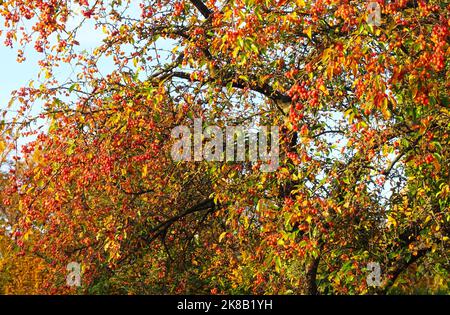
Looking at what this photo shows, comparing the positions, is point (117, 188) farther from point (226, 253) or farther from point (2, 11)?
point (2, 11)

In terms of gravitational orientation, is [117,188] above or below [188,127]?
below

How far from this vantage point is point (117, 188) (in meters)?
Answer: 10.3

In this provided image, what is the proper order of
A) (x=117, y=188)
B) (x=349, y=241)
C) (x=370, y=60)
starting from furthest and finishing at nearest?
(x=117, y=188)
(x=349, y=241)
(x=370, y=60)

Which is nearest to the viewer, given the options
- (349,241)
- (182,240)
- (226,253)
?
(349,241)

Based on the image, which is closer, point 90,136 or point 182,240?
point 90,136

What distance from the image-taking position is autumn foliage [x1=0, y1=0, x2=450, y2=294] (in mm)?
8352

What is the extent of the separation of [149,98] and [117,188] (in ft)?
6.72

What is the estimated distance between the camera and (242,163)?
33.6ft

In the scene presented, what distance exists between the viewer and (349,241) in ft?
31.3

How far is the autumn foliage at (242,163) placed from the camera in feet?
27.4

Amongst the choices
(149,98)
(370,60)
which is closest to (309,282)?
(149,98)
